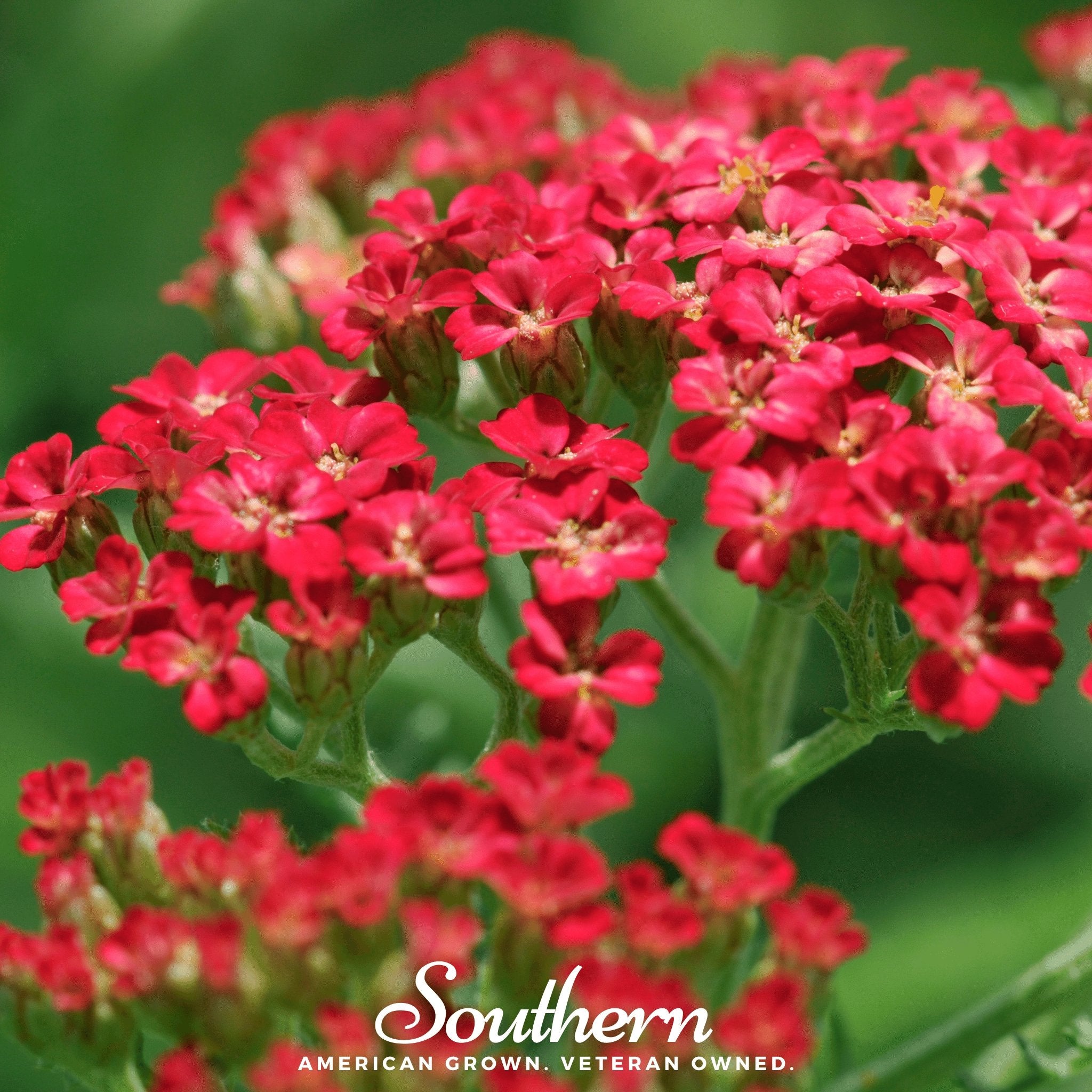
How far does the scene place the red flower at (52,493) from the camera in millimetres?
2055

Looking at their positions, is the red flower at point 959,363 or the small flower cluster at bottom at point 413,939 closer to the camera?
the small flower cluster at bottom at point 413,939

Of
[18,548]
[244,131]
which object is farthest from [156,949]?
[244,131]

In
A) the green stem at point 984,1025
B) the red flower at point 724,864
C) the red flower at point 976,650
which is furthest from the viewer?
the green stem at point 984,1025

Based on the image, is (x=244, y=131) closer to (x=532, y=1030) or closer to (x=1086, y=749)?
(x=1086, y=749)

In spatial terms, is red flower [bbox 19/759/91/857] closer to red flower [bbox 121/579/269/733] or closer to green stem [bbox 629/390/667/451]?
red flower [bbox 121/579/269/733]

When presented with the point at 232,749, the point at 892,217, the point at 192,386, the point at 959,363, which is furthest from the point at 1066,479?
the point at 232,749

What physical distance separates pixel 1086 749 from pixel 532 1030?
2.22 meters

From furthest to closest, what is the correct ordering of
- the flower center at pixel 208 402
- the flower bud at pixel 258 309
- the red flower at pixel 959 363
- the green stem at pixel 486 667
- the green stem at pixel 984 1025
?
the flower bud at pixel 258 309
the flower center at pixel 208 402
the green stem at pixel 984 1025
the green stem at pixel 486 667
the red flower at pixel 959 363

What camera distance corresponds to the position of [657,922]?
154 centimetres

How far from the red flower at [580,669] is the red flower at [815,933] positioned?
297 millimetres

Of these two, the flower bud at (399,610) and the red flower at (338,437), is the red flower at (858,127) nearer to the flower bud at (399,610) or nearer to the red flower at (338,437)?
the red flower at (338,437)

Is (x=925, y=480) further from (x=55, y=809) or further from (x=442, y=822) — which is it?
(x=55, y=809)

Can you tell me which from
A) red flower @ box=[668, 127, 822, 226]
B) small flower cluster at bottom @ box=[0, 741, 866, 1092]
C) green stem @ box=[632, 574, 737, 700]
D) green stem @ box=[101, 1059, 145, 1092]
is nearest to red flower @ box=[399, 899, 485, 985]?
small flower cluster at bottom @ box=[0, 741, 866, 1092]

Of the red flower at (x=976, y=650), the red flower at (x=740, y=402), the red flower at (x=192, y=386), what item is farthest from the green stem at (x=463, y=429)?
the red flower at (x=976, y=650)
